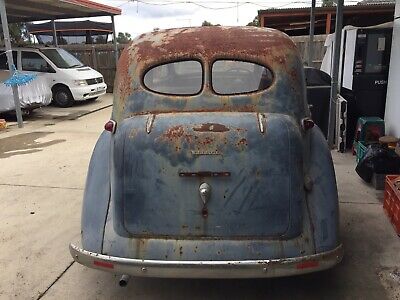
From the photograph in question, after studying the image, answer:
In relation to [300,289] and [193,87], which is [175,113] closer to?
[193,87]

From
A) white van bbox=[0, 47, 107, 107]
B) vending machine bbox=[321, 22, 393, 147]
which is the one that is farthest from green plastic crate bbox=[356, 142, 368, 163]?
white van bbox=[0, 47, 107, 107]

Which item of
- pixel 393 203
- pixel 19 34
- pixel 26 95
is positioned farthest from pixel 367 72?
pixel 19 34

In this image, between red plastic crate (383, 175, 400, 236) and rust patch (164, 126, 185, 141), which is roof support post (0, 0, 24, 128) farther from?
red plastic crate (383, 175, 400, 236)

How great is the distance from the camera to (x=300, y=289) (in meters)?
2.93

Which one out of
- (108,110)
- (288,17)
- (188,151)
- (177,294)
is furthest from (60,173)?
(288,17)

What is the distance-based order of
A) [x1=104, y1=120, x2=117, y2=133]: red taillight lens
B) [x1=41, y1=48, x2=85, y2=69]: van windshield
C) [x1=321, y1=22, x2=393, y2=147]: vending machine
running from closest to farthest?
[x1=104, y1=120, x2=117, y2=133]: red taillight lens
[x1=321, y1=22, x2=393, y2=147]: vending machine
[x1=41, y1=48, x2=85, y2=69]: van windshield

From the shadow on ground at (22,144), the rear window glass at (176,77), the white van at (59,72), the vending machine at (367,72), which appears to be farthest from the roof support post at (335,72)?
the white van at (59,72)

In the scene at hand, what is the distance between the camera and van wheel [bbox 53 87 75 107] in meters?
11.8

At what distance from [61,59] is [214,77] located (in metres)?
10.2

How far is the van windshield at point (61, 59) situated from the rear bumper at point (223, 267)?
10386 mm

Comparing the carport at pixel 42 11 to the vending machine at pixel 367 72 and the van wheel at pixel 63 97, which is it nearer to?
the van wheel at pixel 63 97

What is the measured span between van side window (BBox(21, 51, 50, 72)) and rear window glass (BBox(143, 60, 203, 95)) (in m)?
9.75

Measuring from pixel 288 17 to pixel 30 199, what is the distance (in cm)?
1239

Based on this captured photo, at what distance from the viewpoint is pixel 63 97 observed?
11914mm
